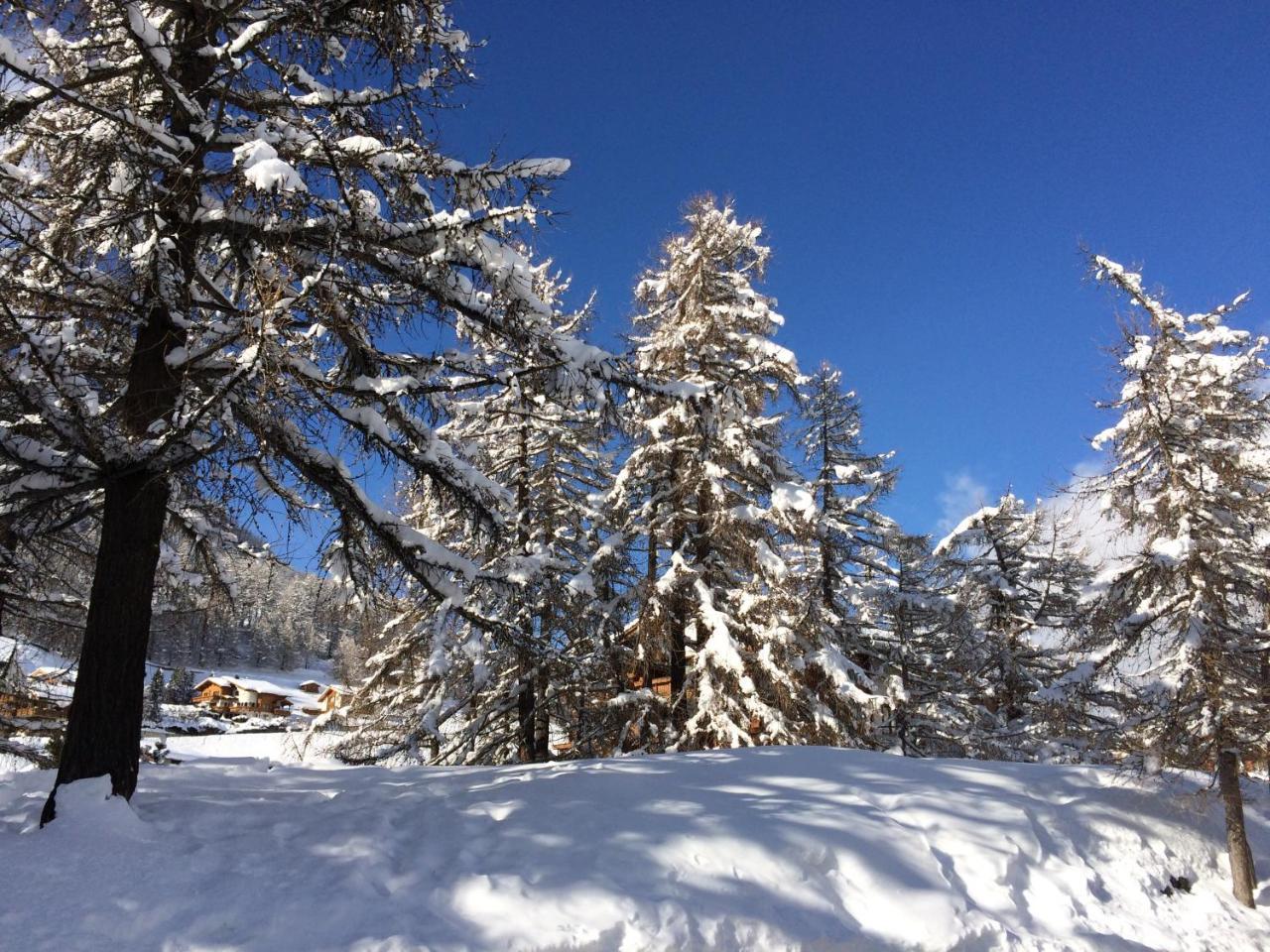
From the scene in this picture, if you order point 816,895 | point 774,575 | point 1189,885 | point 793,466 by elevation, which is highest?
point 793,466

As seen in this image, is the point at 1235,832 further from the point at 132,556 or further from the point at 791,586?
the point at 132,556

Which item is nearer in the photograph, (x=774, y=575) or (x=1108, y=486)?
(x=1108, y=486)

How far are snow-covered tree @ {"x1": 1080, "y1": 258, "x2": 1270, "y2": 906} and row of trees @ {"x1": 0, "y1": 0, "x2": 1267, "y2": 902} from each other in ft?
0.15

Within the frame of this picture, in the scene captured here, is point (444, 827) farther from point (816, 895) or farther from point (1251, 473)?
point (1251, 473)

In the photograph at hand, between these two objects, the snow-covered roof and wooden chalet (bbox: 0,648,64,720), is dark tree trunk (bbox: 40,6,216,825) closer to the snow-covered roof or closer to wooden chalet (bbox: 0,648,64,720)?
wooden chalet (bbox: 0,648,64,720)

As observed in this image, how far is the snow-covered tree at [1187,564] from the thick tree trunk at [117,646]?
9.93 metres

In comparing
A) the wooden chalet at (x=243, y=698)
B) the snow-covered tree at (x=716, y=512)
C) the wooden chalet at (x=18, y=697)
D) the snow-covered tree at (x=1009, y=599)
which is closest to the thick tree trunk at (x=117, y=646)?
the wooden chalet at (x=18, y=697)

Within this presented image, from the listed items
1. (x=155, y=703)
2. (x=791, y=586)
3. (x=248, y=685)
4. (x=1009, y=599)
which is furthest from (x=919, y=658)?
(x=248, y=685)

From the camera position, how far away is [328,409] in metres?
5.26

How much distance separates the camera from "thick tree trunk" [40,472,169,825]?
5.00 metres

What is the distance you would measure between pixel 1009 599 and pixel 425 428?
18.9 m

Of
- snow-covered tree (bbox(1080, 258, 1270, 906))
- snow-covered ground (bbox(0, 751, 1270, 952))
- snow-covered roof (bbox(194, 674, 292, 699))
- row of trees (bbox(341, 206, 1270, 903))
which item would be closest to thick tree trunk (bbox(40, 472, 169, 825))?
snow-covered ground (bbox(0, 751, 1270, 952))

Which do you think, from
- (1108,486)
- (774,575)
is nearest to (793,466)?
(774,575)

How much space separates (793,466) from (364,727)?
9.71 m
